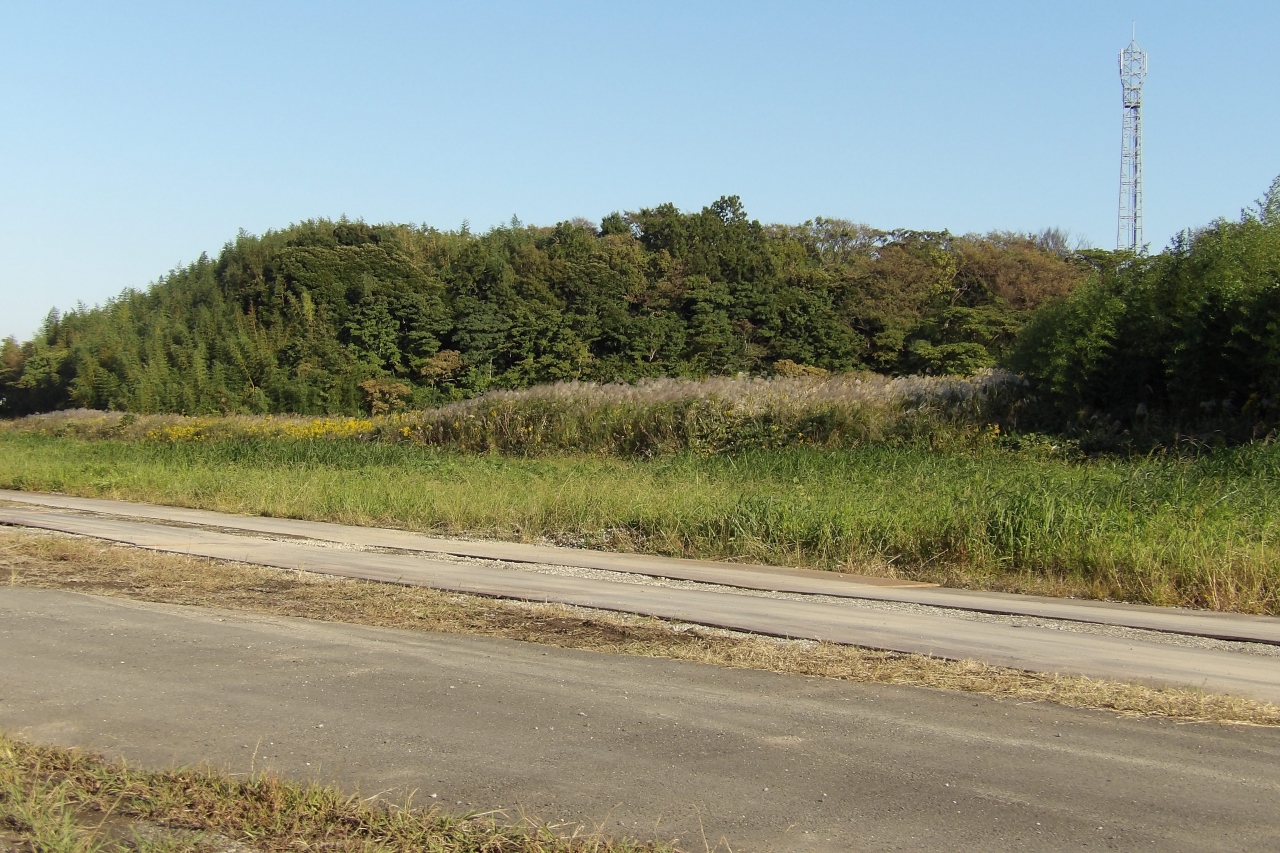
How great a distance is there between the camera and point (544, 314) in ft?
193

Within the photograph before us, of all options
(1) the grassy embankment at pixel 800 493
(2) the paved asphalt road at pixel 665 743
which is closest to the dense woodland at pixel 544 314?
(1) the grassy embankment at pixel 800 493

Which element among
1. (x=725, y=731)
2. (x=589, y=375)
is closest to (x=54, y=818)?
(x=725, y=731)

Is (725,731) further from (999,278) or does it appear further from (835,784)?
(999,278)

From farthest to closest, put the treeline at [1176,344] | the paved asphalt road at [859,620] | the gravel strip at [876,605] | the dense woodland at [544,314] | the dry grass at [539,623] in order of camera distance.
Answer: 1. the dense woodland at [544,314]
2. the treeline at [1176,344]
3. the gravel strip at [876,605]
4. the paved asphalt road at [859,620]
5. the dry grass at [539,623]

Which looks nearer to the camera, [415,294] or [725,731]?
[725,731]

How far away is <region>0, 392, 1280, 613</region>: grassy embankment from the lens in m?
11.8

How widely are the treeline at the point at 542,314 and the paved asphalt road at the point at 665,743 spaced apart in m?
38.7

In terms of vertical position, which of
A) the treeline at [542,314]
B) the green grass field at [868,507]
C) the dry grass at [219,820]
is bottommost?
the dry grass at [219,820]

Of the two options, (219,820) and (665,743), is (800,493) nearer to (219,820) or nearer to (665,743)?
(665,743)

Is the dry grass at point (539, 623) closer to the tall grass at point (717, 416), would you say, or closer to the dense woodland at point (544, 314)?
the tall grass at point (717, 416)

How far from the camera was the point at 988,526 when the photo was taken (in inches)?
500

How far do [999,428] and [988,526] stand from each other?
38.6ft

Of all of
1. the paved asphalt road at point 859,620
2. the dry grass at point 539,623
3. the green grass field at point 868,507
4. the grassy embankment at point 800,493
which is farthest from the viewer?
the grassy embankment at point 800,493

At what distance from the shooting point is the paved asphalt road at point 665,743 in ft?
15.3
